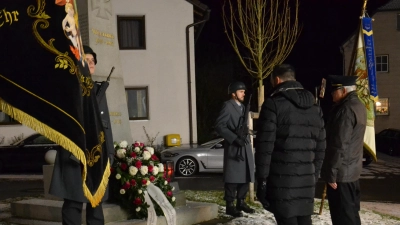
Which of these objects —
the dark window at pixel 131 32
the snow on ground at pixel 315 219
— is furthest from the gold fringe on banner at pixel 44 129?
the dark window at pixel 131 32

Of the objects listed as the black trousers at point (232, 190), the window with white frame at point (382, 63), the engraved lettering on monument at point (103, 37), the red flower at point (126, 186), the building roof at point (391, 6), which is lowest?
the black trousers at point (232, 190)

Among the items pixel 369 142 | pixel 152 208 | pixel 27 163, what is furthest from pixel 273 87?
pixel 27 163

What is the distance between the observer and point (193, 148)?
724 inches

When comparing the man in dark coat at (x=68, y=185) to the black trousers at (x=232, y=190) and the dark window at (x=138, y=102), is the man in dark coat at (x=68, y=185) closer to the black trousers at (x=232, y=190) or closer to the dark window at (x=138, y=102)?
the black trousers at (x=232, y=190)

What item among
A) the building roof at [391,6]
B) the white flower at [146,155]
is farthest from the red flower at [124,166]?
the building roof at [391,6]

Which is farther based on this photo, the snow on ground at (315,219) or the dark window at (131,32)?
the dark window at (131,32)

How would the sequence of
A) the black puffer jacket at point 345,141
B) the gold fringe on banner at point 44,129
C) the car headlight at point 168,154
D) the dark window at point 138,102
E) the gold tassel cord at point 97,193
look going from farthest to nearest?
the dark window at point 138,102 → the car headlight at point 168,154 → the black puffer jacket at point 345,141 → the gold tassel cord at point 97,193 → the gold fringe on banner at point 44,129

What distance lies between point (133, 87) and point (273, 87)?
18194 millimetres

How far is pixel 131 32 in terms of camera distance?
2355 cm

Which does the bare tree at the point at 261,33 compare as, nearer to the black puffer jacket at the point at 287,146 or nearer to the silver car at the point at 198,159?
the silver car at the point at 198,159

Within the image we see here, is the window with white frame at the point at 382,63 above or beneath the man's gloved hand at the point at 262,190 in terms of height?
above

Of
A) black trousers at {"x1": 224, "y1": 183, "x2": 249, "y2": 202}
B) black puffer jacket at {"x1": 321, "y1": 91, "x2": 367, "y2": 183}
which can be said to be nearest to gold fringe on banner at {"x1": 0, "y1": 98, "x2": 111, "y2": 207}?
black puffer jacket at {"x1": 321, "y1": 91, "x2": 367, "y2": 183}

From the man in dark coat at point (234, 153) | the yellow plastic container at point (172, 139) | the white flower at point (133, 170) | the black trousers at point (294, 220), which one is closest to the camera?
the black trousers at point (294, 220)

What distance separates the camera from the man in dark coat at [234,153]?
327 inches
